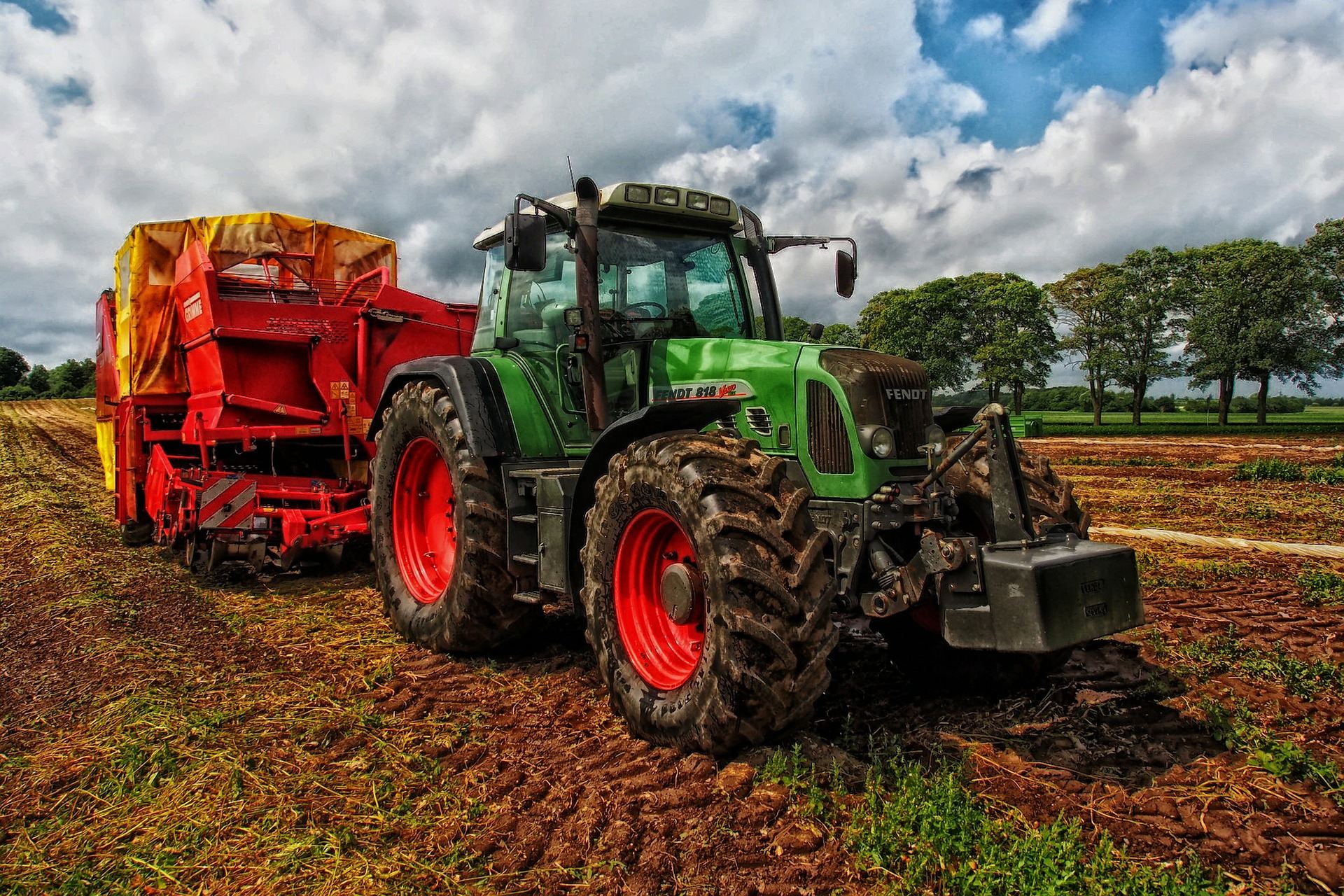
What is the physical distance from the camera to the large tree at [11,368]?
7906 cm

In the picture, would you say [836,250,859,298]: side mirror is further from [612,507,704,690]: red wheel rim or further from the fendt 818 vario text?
[612,507,704,690]: red wheel rim

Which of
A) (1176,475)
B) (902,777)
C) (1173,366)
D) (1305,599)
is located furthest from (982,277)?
(902,777)

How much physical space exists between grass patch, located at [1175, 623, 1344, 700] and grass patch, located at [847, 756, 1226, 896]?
7.10ft

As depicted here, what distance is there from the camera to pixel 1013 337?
51906mm

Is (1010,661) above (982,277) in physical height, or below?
below

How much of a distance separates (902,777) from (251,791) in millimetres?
2532

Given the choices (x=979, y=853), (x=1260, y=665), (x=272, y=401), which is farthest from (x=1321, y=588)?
(x=272, y=401)

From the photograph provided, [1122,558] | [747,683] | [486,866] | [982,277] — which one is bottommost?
[486,866]

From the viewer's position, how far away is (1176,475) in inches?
587

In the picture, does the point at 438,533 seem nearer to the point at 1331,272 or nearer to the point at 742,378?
the point at 742,378

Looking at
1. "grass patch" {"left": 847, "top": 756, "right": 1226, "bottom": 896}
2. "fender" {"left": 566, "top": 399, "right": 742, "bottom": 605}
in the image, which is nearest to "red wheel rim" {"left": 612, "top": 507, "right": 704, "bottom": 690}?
"fender" {"left": 566, "top": 399, "right": 742, "bottom": 605}

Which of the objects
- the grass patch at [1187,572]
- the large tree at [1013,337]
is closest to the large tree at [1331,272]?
the large tree at [1013,337]

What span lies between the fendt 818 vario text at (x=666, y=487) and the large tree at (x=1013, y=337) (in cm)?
4756

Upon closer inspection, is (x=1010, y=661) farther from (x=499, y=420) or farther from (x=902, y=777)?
(x=499, y=420)
